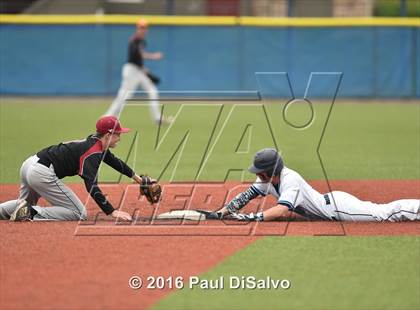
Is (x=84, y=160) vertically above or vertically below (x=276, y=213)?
above

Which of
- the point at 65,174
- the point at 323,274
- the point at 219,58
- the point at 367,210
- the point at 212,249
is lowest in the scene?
the point at 219,58

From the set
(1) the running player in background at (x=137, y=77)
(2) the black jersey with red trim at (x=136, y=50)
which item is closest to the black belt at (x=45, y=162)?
(1) the running player in background at (x=137, y=77)

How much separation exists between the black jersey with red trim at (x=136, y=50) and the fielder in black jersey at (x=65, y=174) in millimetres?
10117

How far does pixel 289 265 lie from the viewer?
7.56 meters

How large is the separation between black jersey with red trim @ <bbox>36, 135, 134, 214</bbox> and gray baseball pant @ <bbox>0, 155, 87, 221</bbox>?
0.37ft

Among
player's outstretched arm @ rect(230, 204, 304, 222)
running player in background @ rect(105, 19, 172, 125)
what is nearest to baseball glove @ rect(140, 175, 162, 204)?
player's outstretched arm @ rect(230, 204, 304, 222)

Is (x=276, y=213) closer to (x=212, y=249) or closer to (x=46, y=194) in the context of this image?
(x=212, y=249)

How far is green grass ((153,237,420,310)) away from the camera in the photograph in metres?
6.51

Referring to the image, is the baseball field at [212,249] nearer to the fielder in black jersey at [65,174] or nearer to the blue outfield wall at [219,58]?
the fielder in black jersey at [65,174]

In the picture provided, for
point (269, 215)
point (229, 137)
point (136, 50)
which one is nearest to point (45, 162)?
point (269, 215)

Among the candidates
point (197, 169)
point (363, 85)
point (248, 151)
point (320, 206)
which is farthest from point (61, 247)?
point (363, 85)

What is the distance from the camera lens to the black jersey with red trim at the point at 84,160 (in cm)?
898

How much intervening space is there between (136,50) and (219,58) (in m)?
7.93

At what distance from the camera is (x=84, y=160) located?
912 centimetres
